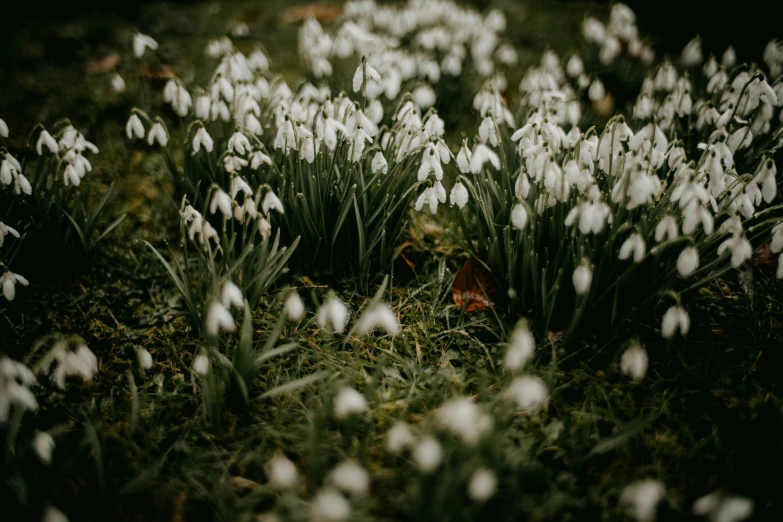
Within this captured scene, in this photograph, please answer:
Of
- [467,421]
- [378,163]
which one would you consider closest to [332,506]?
[467,421]

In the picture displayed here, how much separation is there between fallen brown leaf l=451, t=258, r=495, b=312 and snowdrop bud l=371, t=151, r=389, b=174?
2.02 feet

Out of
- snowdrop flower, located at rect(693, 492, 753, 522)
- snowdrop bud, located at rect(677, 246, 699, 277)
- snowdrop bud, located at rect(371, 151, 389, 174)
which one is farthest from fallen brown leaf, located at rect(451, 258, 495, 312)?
snowdrop flower, located at rect(693, 492, 753, 522)

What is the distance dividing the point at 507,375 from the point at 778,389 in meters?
1.06

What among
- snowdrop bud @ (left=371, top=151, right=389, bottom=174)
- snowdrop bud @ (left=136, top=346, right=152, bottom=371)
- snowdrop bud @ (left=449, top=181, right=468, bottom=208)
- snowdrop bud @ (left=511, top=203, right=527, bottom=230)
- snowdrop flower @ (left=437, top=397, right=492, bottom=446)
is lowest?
snowdrop flower @ (left=437, top=397, right=492, bottom=446)

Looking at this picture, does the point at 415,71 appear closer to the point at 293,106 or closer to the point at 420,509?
the point at 293,106

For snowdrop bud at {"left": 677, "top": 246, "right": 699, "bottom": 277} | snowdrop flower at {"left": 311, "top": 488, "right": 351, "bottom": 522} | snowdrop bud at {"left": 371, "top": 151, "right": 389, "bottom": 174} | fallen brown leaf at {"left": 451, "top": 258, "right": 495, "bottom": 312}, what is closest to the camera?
snowdrop flower at {"left": 311, "top": 488, "right": 351, "bottom": 522}

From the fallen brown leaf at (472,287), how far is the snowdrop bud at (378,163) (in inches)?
24.3

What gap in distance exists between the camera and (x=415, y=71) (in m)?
3.96

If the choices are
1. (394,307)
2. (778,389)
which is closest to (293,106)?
(394,307)

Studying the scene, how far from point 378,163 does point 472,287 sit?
29.4 inches

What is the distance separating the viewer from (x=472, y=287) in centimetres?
244

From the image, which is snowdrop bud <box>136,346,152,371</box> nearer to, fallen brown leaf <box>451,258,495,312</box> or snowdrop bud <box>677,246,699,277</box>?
fallen brown leaf <box>451,258,495,312</box>

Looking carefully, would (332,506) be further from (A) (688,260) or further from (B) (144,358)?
(A) (688,260)

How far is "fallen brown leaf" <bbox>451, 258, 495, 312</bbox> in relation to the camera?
2391 millimetres
